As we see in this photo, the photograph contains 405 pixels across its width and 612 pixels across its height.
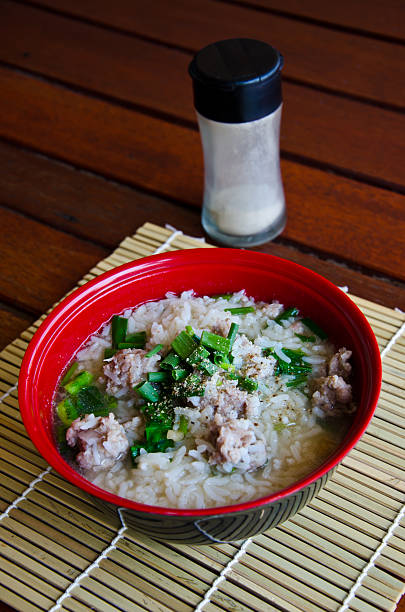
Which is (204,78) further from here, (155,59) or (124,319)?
(155,59)

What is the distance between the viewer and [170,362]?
61.7 inches

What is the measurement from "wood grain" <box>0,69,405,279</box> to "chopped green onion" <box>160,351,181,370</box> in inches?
34.9

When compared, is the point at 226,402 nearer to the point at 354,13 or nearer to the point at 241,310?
the point at 241,310

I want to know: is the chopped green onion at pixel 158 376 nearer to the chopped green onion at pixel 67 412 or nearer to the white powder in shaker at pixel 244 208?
the chopped green onion at pixel 67 412

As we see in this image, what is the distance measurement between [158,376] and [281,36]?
209 centimetres

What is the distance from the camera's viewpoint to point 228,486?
142 centimetres

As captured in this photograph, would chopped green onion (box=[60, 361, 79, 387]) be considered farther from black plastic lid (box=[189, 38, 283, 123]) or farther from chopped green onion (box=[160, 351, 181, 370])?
black plastic lid (box=[189, 38, 283, 123])

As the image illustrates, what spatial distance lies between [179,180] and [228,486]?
4.74ft

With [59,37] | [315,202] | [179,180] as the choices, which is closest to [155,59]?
[59,37]

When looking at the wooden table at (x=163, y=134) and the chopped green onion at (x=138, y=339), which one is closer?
the chopped green onion at (x=138, y=339)

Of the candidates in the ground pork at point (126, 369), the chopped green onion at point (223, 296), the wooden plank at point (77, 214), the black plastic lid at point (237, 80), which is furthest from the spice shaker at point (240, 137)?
the ground pork at point (126, 369)

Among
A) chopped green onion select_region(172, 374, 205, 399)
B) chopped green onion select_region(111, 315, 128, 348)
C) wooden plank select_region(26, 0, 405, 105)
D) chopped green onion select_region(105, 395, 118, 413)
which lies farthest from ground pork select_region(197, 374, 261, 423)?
wooden plank select_region(26, 0, 405, 105)

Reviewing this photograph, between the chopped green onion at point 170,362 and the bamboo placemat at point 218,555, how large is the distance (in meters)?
0.35

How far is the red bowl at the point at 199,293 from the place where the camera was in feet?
4.17
